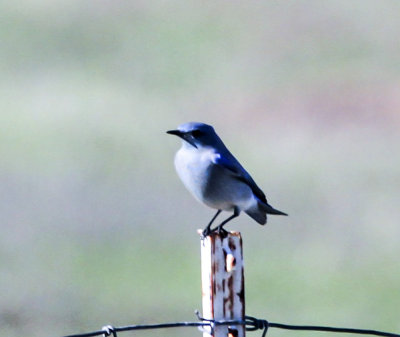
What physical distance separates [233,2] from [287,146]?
13.8 metres

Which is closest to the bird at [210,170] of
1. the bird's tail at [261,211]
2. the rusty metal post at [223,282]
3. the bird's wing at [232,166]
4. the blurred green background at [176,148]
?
the bird's wing at [232,166]

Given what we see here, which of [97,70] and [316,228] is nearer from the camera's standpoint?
[316,228]

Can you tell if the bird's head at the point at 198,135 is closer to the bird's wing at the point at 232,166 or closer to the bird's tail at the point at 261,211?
the bird's wing at the point at 232,166

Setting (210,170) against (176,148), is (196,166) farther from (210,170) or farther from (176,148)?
(176,148)

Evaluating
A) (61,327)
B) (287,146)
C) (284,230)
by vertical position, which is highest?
(287,146)

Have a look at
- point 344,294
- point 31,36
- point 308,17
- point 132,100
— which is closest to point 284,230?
point 344,294

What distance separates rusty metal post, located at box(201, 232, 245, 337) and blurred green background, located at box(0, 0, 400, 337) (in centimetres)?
599

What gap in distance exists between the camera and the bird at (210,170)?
757cm

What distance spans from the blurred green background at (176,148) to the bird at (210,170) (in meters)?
4.31

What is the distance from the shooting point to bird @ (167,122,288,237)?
24.8 feet

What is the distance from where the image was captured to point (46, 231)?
17172 millimetres

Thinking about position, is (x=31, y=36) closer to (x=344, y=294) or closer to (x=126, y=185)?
(x=126, y=185)

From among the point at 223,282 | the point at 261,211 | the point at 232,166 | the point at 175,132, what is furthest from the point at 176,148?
the point at 223,282

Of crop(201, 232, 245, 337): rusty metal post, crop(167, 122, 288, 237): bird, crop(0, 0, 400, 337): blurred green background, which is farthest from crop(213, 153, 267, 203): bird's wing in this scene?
crop(0, 0, 400, 337): blurred green background
